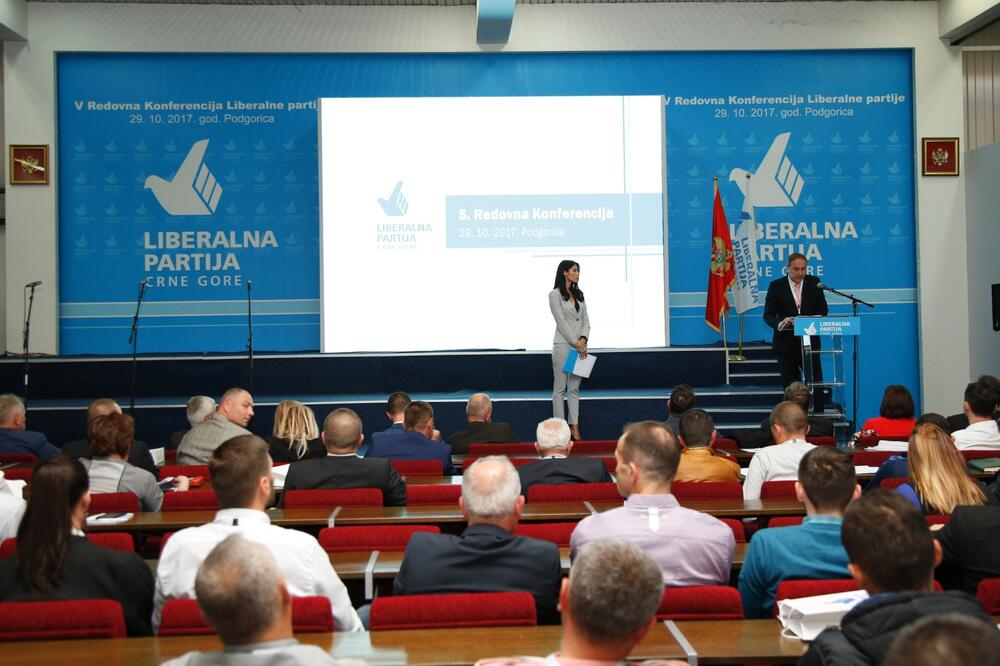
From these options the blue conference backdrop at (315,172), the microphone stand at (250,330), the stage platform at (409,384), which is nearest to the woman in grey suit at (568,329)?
the stage platform at (409,384)

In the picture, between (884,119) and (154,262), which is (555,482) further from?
(884,119)

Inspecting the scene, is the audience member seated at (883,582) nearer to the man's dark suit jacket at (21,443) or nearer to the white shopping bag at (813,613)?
the white shopping bag at (813,613)

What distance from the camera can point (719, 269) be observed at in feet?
34.1

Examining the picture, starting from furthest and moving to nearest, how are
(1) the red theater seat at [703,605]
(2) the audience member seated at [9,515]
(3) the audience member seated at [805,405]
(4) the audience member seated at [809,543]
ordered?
(3) the audience member seated at [805,405], (2) the audience member seated at [9,515], (4) the audience member seated at [809,543], (1) the red theater seat at [703,605]

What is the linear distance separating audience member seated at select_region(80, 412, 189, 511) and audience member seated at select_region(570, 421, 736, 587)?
2125 millimetres

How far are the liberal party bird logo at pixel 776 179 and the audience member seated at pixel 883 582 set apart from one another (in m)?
9.35

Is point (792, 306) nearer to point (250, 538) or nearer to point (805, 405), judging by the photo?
point (805, 405)

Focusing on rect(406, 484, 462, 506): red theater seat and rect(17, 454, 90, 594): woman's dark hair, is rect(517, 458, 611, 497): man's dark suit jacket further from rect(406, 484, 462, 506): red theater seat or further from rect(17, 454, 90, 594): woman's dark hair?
rect(17, 454, 90, 594): woman's dark hair

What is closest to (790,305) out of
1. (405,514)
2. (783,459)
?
(783,459)

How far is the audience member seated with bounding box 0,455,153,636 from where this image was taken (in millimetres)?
2531

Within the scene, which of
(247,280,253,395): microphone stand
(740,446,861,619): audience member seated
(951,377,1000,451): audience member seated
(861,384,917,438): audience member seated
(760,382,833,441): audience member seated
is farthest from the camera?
(247,280,253,395): microphone stand

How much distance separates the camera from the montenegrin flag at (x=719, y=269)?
33.9 feet

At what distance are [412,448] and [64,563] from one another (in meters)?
2.92

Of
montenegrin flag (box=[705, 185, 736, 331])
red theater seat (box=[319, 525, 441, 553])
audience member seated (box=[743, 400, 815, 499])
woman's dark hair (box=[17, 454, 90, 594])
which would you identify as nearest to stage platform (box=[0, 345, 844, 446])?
montenegrin flag (box=[705, 185, 736, 331])
